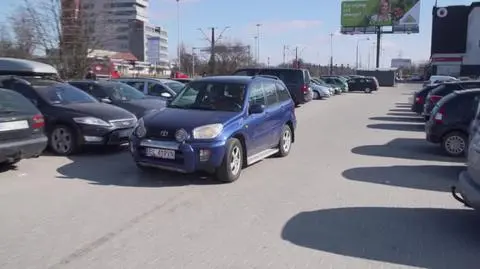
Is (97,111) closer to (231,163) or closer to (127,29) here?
(231,163)

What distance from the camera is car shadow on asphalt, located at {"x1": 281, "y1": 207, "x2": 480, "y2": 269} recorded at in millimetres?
4688

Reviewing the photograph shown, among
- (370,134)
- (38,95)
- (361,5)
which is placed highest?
(361,5)

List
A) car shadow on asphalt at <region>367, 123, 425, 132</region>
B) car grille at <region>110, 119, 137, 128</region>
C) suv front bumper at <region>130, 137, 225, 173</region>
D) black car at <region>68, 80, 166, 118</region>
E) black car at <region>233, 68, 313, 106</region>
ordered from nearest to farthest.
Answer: suv front bumper at <region>130, 137, 225, 173</region> < car grille at <region>110, 119, 137, 128</region> < black car at <region>68, 80, 166, 118</region> < car shadow on asphalt at <region>367, 123, 425, 132</region> < black car at <region>233, 68, 313, 106</region>

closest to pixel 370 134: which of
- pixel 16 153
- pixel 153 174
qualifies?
pixel 153 174

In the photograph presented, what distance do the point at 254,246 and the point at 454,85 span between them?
42.3ft

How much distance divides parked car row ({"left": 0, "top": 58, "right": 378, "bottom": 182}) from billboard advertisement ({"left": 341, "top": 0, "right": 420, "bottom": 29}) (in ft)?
211

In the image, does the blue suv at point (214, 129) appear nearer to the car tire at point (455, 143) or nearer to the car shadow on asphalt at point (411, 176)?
the car shadow on asphalt at point (411, 176)

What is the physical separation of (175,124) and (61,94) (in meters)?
4.04

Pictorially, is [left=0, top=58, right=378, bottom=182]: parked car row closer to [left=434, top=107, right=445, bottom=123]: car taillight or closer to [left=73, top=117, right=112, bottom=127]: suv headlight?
[left=73, top=117, right=112, bottom=127]: suv headlight

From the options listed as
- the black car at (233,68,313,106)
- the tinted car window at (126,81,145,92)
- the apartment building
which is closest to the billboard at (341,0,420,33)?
the apartment building

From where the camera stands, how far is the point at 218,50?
70.2 m

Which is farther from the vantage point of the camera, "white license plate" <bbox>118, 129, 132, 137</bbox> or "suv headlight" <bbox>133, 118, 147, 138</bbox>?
"white license plate" <bbox>118, 129, 132, 137</bbox>

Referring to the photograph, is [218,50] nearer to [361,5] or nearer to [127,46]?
[361,5]

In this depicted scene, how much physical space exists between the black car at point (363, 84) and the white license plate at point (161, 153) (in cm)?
4802
